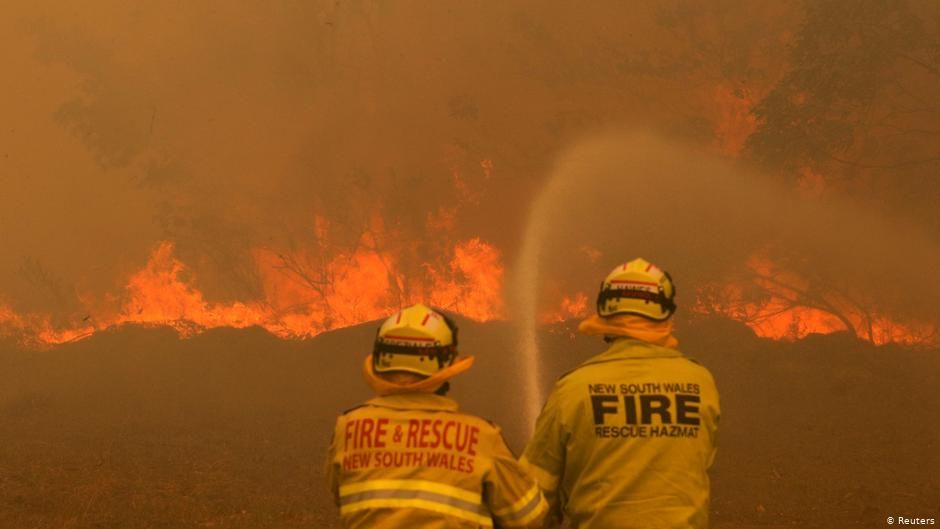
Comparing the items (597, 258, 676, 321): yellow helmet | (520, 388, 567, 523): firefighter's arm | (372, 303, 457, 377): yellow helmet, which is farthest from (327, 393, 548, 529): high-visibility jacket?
(597, 258, 676, 321): yellow helmet

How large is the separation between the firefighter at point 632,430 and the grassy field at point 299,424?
6.49 meters

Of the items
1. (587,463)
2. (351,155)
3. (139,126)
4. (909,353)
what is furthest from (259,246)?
(587,463)

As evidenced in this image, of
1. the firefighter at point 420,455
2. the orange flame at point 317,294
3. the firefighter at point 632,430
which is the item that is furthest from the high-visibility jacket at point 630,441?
the orange flame at point 317,294

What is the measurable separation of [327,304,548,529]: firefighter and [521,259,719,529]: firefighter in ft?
0.95

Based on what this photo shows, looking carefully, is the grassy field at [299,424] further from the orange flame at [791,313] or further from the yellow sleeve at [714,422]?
the yellow sleeve at [714,422]

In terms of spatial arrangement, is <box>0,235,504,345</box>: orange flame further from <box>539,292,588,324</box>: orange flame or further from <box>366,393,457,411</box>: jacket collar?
<box>366,393,457,411</box>: jacket collar

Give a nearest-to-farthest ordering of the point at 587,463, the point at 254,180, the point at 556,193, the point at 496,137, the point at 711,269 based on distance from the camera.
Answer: the point at 587,463 → the point at 711,269 → the point at 556,193 → the point at 496,137 → the point at 254,180

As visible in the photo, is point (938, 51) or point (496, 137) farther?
point (496, 137)

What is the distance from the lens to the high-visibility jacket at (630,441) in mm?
3451

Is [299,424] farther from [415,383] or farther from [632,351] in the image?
[415,383]

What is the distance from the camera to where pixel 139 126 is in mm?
30375

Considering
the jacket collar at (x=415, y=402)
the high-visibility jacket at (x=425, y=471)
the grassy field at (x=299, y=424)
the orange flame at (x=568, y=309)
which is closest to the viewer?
the high-visibility jacket at (x=425, y=471)

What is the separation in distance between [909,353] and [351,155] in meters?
15.4

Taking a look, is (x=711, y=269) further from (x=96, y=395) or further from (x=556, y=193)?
(x=96, y=395)
